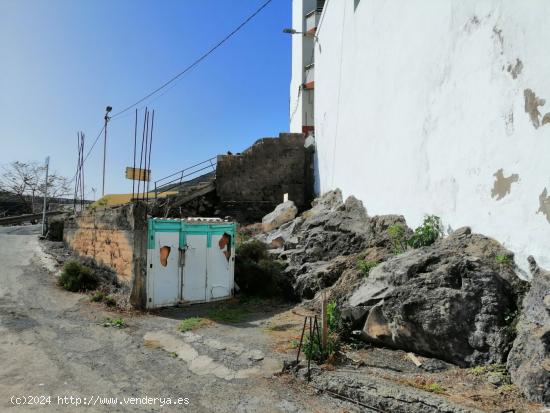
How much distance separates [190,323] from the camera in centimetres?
762

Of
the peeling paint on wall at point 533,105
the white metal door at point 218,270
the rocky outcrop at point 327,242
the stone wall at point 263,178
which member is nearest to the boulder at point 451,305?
the peeling paint on wall at point 533,105

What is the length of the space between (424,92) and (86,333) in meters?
7.63

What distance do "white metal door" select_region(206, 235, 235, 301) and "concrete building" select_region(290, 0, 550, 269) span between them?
12.9 ft

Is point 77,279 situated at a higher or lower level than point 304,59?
lower

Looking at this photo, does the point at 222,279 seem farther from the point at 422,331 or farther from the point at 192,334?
the point at 422,331

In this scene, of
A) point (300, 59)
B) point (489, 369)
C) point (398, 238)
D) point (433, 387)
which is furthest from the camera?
point (300, 59)

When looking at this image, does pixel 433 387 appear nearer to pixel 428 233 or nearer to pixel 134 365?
pixel 428 233

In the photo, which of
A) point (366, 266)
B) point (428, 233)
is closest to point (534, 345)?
point (428, 233)

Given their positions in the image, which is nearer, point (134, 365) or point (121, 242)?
point (134, 365)

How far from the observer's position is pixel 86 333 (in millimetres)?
7148

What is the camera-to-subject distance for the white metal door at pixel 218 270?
9.33 meters

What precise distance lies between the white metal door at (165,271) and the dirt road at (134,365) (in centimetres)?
40

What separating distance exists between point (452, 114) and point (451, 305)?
11.7 feet

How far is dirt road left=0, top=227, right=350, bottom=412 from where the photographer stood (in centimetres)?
455
